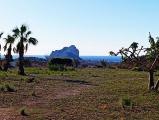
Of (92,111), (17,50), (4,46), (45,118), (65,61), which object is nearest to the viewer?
(45,118)

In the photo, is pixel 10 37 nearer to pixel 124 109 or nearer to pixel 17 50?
pixel 17 50

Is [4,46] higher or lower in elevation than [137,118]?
higher

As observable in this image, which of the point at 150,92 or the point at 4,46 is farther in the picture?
the point at 4,46

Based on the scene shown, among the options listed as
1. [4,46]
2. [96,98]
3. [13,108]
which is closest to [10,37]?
[4,46]

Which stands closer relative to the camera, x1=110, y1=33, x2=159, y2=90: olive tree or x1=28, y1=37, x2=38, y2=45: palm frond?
x1=110, y1=33, x2=159, y2=90: olive tree

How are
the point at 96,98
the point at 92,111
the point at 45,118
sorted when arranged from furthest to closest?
the point at 96,98 → the point at 92,111 → the point at 45,118

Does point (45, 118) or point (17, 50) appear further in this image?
point (17, 50)

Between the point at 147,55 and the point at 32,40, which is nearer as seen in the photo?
the point at 147,55

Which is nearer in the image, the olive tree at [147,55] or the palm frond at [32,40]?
the olive tree at [147,55]

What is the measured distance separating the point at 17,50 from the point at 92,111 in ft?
125

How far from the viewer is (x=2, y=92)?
32.5 meters

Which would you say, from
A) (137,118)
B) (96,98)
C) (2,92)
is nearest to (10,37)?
(2,92)

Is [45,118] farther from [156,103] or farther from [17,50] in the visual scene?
[17,50]

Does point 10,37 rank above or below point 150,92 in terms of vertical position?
above
